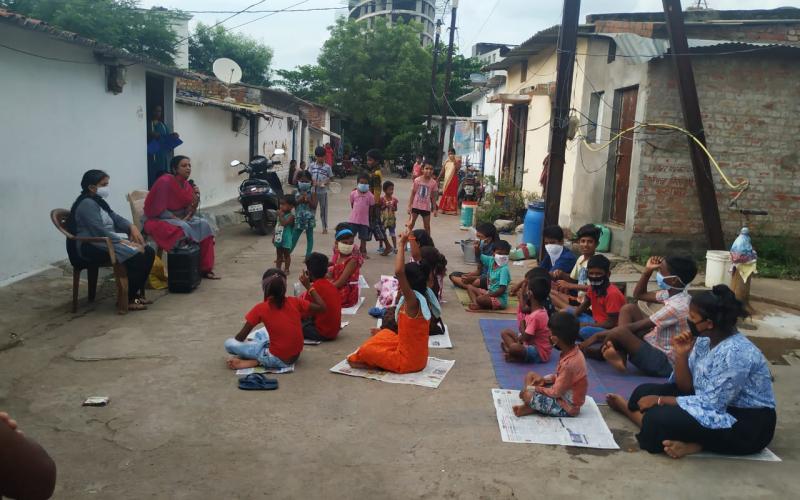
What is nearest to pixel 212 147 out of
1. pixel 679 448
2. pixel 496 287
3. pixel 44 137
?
pixel 44 137

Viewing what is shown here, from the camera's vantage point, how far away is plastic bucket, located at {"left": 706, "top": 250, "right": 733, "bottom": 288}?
8.13 meters

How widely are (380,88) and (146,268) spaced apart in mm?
32247

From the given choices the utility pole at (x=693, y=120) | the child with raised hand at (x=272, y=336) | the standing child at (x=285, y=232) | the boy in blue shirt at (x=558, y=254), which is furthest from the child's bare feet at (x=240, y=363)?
the utility pole at (x=693, y=120)

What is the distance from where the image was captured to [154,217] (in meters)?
8.18

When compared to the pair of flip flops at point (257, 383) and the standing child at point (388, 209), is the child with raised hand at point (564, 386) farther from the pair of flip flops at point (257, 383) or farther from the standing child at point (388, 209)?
the standing child at point (388, 209)

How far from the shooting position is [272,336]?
5.36 meters

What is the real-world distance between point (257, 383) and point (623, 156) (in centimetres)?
786

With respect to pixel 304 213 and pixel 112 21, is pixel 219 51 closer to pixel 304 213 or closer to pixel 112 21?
pixel 112 21

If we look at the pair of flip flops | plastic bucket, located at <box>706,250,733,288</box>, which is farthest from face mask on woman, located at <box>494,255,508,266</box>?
the pair of flip flops

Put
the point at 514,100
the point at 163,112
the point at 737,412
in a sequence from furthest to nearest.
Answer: the point at 514,100 < the point at 163,112 < the point at 737,412

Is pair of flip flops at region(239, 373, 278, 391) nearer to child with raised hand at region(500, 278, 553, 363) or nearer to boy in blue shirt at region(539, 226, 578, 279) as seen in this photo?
child with raised hand at region(500, 278, 553, 363)

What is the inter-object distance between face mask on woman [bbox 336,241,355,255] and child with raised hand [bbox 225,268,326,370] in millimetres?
1520

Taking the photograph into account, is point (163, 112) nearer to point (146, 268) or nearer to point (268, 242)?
point (268, 242)

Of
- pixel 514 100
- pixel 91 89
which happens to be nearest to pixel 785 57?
pixel 514 100
